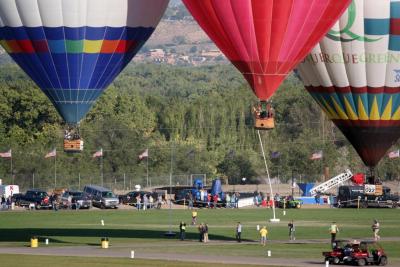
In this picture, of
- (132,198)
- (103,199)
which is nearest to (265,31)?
(103,199)

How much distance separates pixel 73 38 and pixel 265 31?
1001cm

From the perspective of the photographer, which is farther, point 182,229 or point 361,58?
point 182,229

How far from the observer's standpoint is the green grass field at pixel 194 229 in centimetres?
6094

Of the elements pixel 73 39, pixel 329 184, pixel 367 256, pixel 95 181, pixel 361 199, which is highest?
pixel 73 39

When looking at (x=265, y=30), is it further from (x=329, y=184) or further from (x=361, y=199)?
(x=329, y=184)

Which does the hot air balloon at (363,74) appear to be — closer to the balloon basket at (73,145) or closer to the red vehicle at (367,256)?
the balloon basket at (73,145)

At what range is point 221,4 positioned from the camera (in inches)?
2261

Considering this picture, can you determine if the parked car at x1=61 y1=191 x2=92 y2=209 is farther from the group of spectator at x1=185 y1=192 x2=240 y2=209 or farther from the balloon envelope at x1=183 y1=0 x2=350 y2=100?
the balloon envelope at x1=183 y1=0 x2=350 y2=100

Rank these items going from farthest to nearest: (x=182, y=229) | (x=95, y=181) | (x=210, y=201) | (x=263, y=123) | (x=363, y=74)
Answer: (x=95, y=181), (x=210, y=201), (x=182, y=229), (x=363, y=74), (x=263, y=123)

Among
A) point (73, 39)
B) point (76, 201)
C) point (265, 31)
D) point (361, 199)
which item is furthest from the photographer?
point (76, 201)

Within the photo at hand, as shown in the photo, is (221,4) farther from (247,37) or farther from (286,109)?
(286,109)

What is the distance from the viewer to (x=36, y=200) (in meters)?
91.6

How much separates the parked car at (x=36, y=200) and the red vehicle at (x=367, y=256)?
39.0 meters

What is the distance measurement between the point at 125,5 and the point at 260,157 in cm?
6501
